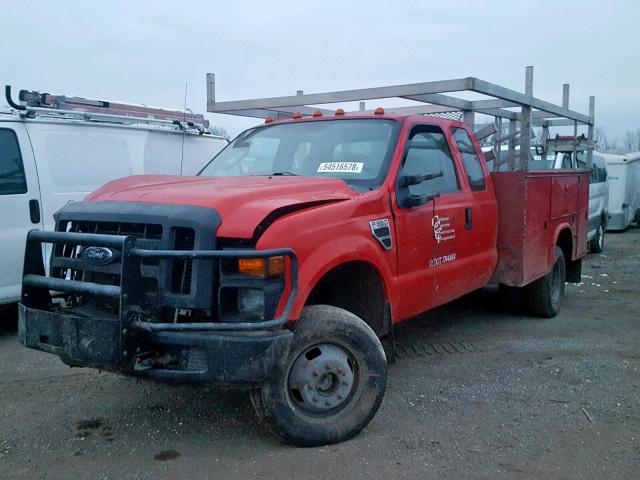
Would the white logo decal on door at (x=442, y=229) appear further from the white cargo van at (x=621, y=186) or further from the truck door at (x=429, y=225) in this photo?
the white cargo van at (x=621, y=186)

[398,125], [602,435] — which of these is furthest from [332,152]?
[602,435]

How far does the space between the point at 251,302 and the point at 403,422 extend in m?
1.43

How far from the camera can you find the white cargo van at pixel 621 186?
683 inches

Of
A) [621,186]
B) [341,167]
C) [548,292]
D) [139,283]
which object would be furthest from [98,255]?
[621,186]

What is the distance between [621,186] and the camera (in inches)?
686

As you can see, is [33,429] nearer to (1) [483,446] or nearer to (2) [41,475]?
(2) [41,475]

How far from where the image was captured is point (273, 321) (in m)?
3.38

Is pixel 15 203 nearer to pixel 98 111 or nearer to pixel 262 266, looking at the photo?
pixel 98 111

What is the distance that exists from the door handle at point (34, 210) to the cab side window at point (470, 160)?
154 inches

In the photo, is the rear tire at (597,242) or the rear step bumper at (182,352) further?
the rear tire at (597,242)

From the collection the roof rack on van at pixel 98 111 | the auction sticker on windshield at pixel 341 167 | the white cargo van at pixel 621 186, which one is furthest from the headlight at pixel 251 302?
the white cargo van at pixel 621 186

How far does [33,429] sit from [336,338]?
6.59 feet

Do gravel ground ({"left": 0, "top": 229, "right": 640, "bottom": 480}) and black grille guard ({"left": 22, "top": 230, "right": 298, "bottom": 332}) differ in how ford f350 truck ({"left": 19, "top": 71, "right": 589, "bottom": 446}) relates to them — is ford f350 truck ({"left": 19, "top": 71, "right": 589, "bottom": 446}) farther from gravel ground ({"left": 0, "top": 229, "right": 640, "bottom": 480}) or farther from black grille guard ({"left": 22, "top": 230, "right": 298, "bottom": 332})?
gravel ground ({"left": 0, "top": 229, "right": 640, "bottom": 480})

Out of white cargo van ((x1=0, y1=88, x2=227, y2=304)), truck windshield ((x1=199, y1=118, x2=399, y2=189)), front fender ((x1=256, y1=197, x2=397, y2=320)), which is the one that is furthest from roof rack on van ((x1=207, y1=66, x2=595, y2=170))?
front fender ((x1=256, y1=197, x2=397, y2=320))
